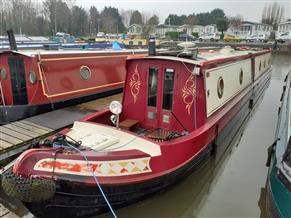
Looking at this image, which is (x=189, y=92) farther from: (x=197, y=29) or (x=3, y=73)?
(x=197, y=29)

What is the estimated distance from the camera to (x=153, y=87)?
5523 millimetres

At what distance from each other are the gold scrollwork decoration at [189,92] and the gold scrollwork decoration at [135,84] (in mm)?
1007

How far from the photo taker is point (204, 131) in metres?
4.95

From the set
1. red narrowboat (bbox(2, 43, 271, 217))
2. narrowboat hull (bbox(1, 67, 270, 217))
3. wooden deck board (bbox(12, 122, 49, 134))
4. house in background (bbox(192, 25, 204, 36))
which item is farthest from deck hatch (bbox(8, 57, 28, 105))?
house in background (bbox(192, 25, 204, 36))

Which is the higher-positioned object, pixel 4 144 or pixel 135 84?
pixel 135 84

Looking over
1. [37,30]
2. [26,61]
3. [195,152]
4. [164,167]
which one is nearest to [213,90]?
[195,152]

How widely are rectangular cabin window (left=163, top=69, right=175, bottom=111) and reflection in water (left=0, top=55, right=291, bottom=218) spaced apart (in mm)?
1503

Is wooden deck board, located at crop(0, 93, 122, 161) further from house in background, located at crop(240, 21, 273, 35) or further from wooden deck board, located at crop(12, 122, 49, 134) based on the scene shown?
house in background, located at crop(240, 21, 273, 35)

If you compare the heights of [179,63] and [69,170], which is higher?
[179,63]

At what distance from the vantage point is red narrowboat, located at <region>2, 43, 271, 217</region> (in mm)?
3529

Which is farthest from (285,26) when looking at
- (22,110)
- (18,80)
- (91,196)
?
(91,196)

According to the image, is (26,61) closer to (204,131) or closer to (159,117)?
(159,117)

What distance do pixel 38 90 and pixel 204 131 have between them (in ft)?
14.2

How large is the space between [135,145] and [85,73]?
454 cm
